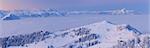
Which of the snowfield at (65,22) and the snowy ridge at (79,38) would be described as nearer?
the snowfield at (65,22)

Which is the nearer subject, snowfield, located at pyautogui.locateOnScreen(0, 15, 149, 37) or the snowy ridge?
snowfield, located at pyautogui.locateOnScreen(0, 15, 149, 37)

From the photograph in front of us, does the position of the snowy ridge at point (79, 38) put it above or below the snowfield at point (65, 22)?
below

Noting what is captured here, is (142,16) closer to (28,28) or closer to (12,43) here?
Answer: (28,28)

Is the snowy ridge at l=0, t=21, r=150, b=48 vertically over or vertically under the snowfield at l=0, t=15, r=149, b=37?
under

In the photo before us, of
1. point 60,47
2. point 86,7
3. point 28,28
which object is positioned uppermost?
point 86,7

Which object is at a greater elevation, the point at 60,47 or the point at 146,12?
the point at 146,12

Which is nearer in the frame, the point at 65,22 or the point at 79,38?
the point at 65,22

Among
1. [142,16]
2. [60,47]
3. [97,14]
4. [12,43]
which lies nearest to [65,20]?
[97,14]

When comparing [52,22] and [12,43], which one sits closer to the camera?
[52,22]

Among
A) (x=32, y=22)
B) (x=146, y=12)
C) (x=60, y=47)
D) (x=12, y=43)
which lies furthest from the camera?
(x=60, y=47)

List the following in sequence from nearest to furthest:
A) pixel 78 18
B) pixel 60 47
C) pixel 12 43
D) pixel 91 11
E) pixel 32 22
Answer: pixel 91 11
pixel 78 18
pixel 32 22
pixel 12 43
pixel 60 47

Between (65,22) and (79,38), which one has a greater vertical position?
(65,22)
